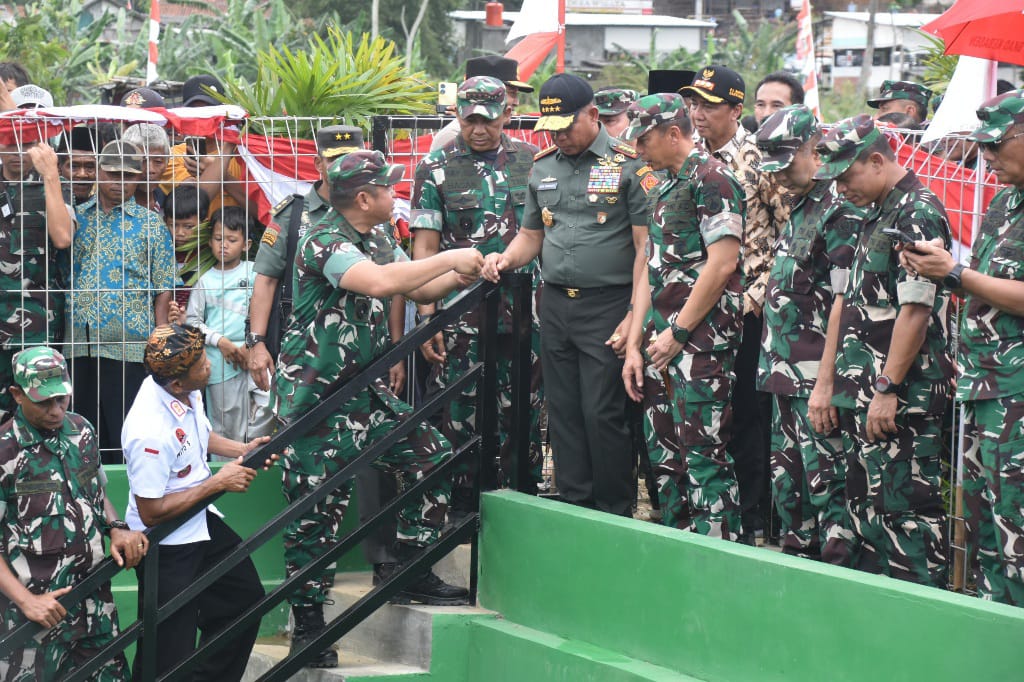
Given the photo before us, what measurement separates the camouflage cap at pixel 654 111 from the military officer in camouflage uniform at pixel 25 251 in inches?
116

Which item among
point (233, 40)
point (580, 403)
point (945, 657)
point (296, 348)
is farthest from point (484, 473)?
point (233, 40)

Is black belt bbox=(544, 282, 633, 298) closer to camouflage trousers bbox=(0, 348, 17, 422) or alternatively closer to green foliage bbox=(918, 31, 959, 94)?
camouflage trousers bbox=(0, 348, 17, 422)

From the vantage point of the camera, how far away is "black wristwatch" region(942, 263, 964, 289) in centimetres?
449

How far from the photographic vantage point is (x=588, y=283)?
6.00m

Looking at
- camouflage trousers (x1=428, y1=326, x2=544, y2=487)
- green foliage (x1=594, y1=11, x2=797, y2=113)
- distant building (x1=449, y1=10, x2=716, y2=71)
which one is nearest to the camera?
camouflage trousers (x1=428, y1=326, x2=544, y2=487)

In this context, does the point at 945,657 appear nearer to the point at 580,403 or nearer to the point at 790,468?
the point at 790,468

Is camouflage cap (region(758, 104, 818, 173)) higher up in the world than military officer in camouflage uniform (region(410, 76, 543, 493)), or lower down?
higher up

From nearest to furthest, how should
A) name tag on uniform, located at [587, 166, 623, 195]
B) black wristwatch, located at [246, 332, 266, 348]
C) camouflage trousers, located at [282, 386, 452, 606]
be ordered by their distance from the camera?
1. camouflage trousers, located at [282, 386, 452, 606]
2. name tag on uniform, located at [587, 166, 623, 195]
3. black wristwatch, located at [246, 332, 266, 348]

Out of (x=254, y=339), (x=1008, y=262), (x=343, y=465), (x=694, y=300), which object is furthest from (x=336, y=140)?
(x=1008, y=262)

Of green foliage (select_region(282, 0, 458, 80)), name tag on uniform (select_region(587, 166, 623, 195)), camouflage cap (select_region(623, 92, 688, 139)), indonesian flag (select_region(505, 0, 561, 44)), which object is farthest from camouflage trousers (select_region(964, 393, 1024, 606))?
green foliage (select_region(282, 0, 458, 80))

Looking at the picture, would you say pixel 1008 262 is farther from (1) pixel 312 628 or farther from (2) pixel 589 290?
(1) pixel 312 628

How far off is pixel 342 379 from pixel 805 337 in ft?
6.38

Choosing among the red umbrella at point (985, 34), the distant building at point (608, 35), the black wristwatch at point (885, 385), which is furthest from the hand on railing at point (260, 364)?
the distant building at point (608, 35)

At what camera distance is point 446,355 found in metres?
6.47
